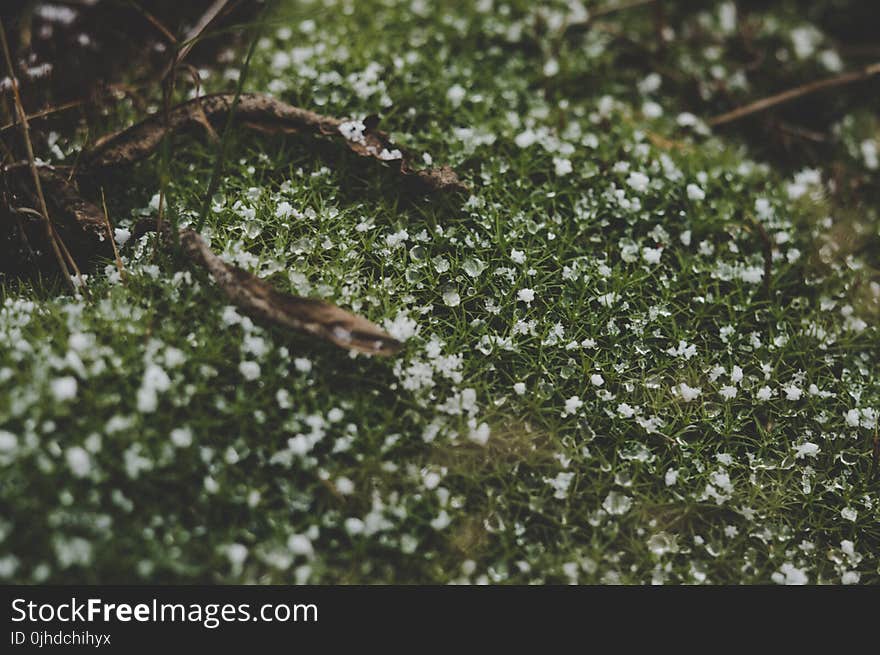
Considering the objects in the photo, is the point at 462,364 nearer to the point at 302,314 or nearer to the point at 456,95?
the point at 302,314

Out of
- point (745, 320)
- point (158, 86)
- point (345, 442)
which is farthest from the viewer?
point (158, 86)

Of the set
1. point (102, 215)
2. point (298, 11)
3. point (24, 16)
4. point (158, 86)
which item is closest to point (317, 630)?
point (102, 215)

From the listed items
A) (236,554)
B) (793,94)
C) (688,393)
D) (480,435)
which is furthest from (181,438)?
(793,94)

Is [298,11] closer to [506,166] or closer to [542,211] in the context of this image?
[506,166]

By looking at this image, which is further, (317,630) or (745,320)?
(745,320)

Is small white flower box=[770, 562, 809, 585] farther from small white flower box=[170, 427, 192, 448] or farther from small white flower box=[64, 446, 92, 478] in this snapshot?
small white flower box=[64, 446, 92, 478]

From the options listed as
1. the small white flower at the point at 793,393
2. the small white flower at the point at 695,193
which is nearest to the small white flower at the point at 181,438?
the small white flower at the point at 793,393
